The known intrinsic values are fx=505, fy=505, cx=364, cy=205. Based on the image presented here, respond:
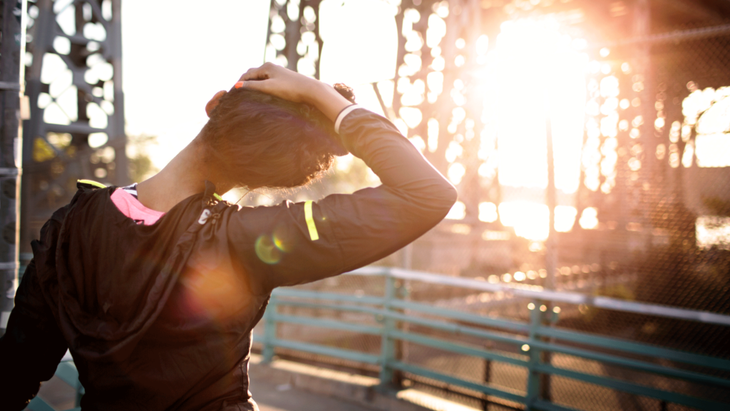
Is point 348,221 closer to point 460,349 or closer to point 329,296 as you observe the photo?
point 460,349

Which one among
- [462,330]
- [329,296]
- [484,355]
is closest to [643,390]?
[484,355]

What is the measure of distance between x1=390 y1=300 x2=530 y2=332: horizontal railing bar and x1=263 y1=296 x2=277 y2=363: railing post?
1.70m

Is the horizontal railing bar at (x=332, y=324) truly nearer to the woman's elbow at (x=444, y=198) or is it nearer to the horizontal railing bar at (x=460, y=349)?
the horizontal railing bar at (x=460, y=349)

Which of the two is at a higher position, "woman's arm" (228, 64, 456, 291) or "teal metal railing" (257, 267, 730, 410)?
"woman's arm" (228, 64, 456, 291)

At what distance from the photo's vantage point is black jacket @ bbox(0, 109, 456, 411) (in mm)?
1197

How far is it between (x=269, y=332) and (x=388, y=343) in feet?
5.62

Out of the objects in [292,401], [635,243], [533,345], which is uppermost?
[635,243]

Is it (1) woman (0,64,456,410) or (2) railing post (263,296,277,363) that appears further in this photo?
(2) railing post (263,296,277,363)

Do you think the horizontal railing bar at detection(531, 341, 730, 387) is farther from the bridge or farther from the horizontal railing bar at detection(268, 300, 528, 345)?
the horizontal railing bar at detection(268, 300, 528, 345)

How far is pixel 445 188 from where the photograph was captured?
1.25 metres

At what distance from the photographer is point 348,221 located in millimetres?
1188

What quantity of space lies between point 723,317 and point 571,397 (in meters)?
2.98

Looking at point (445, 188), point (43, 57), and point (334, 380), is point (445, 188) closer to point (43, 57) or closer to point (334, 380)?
point (334, 380)

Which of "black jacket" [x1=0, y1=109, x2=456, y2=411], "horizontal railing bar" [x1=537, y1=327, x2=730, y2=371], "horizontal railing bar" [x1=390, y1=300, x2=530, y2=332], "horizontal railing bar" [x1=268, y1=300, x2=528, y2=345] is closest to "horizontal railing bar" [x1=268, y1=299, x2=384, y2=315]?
"horizontal railing bar" [x1=268, y1=300, x2=528, y2=345]
